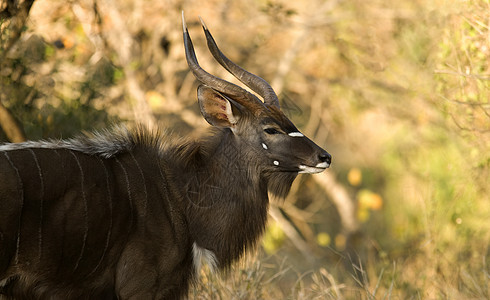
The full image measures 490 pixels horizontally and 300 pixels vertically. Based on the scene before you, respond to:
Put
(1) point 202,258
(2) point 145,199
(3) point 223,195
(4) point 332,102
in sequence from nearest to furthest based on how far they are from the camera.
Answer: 1. (2) point 145,199
2. (1) point 202,258
3. (3) point 223,195
4. (4) point 332,102

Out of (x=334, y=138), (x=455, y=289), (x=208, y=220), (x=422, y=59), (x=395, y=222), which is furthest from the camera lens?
(x=334, y=138)

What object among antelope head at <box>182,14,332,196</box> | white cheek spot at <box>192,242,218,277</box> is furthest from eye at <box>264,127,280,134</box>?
white cheek spot at <box>192,242,218,277</box>

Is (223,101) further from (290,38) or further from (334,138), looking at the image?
(334,138)

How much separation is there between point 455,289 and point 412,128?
4482 millimetres

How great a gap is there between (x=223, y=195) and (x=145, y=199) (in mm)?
497

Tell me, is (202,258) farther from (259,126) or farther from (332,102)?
(332,102)

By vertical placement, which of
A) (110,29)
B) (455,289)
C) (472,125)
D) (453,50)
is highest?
(453,50)

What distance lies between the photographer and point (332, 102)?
32.9ft

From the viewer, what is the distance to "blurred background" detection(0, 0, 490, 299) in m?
5.02

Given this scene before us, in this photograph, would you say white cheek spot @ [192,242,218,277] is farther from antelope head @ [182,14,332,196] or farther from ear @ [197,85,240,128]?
ear @ [197,85,240,128]

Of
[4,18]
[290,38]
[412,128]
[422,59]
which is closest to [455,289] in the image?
[422,59]

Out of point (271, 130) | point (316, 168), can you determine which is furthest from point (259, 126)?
point (316, 168)

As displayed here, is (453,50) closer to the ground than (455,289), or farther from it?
farther from it

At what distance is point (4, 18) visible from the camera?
4785 millimetres
